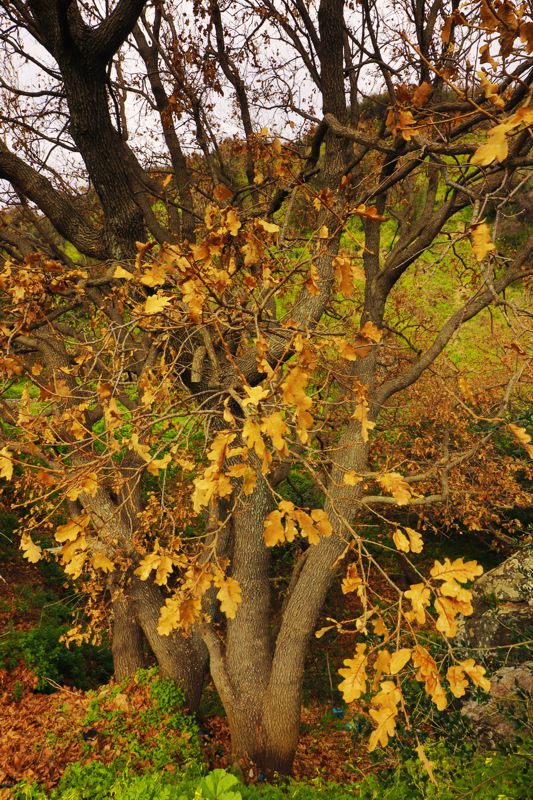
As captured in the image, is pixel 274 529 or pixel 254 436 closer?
pixel 254 436

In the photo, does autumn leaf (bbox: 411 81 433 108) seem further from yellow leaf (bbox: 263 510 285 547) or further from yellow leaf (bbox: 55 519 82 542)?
yellow leaf (bbox: 55 519 82 542)

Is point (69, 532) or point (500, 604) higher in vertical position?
point (69, 532)

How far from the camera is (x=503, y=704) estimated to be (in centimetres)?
438

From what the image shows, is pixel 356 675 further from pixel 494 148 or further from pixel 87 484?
pixel 494 148

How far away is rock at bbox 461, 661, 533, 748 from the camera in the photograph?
3.79 metres

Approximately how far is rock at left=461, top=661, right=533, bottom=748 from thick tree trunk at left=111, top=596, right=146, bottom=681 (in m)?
3.39

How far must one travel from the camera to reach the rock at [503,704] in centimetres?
379

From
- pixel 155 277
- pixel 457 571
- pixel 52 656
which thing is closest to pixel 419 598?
pixel 457 571

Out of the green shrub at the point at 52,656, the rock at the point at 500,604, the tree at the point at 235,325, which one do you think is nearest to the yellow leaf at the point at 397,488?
the tree at the point at 235,325

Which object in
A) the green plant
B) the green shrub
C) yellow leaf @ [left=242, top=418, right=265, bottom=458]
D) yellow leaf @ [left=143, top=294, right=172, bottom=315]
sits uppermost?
yellow leaf @ [left=143, top=294, right=172, bottom=315]

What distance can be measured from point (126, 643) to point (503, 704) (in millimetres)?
3790

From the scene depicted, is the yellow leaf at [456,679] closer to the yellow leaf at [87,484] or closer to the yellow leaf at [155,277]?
the yellow leaf at [87,484]

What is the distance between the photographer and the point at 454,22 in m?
1.81

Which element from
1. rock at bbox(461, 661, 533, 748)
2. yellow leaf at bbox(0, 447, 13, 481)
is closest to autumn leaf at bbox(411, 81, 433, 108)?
yellow leaf at bbox(0, 447, 13, 481)
